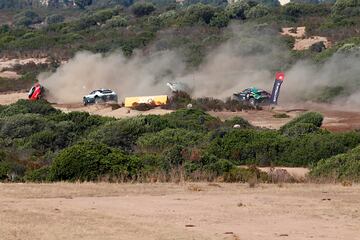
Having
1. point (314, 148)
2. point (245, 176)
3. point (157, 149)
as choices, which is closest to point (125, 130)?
point (157, 149)

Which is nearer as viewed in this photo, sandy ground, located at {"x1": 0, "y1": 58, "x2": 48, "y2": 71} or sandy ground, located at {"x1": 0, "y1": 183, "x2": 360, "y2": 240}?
sandy ground, located at {"x1": 0, "y1": 183, "x2": 360, "y2": 240}

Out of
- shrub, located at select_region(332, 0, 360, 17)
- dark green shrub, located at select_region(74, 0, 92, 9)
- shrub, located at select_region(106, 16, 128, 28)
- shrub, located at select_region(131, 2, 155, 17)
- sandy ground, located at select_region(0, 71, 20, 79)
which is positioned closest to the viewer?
sandy ground, located at select_region(0, 71, 20, 79)

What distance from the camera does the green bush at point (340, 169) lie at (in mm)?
22828

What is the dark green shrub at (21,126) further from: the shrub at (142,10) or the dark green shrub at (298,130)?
the shrub at (142,10)

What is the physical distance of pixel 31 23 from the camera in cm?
15438

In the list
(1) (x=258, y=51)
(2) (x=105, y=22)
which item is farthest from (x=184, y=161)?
(2) (x=105, y=22)

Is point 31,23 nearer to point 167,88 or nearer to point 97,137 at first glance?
point 167,88

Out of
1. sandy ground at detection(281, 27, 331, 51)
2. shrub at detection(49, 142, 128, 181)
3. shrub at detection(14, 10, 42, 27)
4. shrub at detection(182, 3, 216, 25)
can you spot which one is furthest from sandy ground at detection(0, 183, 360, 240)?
shrub at detection(14, 10, 42, 27)

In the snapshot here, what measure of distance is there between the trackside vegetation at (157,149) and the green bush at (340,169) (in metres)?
0.03

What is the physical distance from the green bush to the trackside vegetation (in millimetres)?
30

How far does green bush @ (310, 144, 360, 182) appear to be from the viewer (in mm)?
22828

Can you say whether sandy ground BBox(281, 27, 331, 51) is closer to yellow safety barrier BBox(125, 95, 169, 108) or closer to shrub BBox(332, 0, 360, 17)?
shrub BBox(332, 0, 360, 17)

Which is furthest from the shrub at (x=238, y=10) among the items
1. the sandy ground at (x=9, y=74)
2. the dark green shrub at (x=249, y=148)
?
the dark green shrub at (x=249, y=148)

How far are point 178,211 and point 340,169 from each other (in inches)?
413
